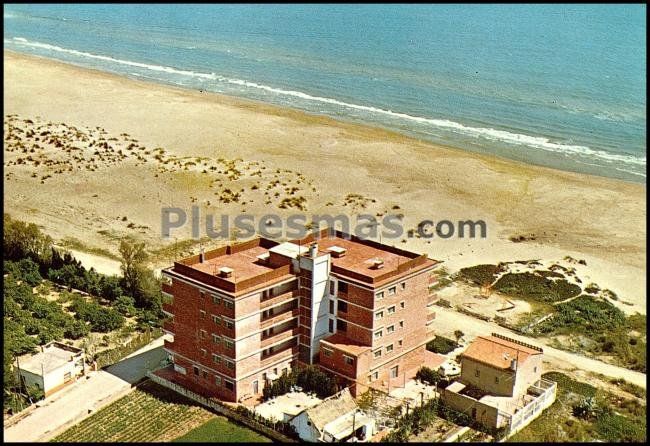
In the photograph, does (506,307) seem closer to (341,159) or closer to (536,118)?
(341,159)

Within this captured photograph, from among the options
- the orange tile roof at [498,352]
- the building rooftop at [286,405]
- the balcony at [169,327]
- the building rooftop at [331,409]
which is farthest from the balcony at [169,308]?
the orange tile roof at [498,352]

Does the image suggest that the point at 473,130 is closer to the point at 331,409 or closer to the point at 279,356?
the point at 279,356

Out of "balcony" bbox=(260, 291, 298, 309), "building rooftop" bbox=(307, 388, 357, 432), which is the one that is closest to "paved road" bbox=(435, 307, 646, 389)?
"building rooftop" bbox=(307, 388, 357, 432)

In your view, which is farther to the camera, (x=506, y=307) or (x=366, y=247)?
(x=506, y=307)

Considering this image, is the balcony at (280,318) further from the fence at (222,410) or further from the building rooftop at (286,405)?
the fence at (222,410)

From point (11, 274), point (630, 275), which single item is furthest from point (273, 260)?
point (630, 275)

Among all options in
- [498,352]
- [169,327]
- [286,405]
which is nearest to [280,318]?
[286,405]
